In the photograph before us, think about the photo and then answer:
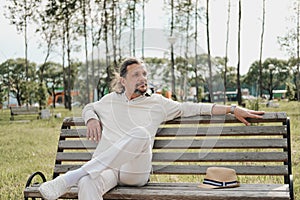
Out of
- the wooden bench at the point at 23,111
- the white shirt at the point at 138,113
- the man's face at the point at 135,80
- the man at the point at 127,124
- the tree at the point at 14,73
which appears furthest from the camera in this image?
the tree at the point at 14,73

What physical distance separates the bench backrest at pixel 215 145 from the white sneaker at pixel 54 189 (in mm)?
708

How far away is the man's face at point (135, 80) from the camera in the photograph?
3543 millimetres

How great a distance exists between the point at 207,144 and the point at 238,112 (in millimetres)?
341

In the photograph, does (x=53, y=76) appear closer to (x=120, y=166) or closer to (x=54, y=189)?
(x=120, y=166)

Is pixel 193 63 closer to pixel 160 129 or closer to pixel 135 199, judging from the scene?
pixel 160 129

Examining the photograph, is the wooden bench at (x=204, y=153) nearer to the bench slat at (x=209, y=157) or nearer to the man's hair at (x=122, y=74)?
the bench slat at (x=209, y=157)

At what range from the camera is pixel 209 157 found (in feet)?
11.5

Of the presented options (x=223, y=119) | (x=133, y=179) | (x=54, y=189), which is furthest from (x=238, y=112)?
(x=54, y=189)

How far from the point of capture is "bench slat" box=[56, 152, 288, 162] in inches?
133

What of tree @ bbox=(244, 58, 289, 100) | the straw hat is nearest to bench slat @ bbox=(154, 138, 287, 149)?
the straw hat

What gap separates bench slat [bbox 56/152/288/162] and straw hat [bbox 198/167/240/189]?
0.31 m

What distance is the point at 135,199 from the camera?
9.91 ft

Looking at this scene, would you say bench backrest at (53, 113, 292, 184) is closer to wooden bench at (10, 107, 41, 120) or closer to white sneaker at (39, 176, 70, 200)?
white sneaker at (39, 176, 70, 200)

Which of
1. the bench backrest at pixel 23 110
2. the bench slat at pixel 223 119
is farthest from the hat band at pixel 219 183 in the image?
the bench backrest at pixel 23 110
